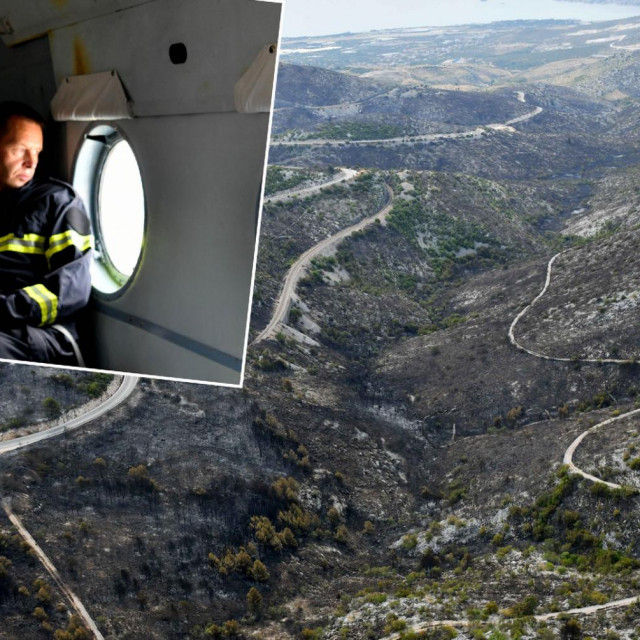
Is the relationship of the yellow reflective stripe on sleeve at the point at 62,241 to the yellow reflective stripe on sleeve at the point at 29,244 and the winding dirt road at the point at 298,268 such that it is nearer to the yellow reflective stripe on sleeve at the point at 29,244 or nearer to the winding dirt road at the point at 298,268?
the yellow reflective stripe on sleeve at the point at 29,244

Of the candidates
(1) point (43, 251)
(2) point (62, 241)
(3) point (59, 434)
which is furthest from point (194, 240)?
(3) point (59, 434)

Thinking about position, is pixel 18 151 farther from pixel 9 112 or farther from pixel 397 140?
pixel 397 140

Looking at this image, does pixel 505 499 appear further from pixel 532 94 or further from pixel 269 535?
pixel 532 94

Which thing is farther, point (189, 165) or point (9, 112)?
point (189, 165)

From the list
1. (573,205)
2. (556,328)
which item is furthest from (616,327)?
(573,205)

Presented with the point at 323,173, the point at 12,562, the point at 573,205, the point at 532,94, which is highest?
the point at 532,94
